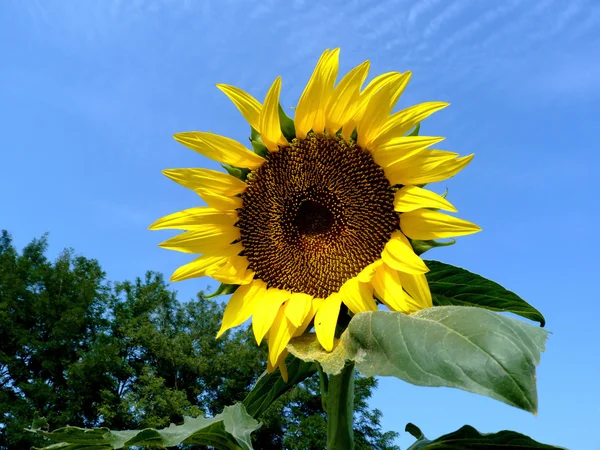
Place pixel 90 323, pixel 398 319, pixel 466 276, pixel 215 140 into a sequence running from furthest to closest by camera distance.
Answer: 1. pixel 90 323
2. pixel 215 140
3. pixel 466 276
4. pixel 398 319

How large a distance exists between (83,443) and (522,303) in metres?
1.44

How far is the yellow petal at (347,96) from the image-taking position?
1.91 meters

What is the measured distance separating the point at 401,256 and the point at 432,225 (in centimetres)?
14

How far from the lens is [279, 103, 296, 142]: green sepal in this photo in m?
2.00

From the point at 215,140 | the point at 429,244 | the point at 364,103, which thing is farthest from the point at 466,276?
the point at 215,140

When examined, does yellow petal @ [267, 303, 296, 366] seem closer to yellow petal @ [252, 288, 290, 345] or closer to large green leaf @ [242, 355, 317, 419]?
yellow petal @ [252, 288, 290, 345]

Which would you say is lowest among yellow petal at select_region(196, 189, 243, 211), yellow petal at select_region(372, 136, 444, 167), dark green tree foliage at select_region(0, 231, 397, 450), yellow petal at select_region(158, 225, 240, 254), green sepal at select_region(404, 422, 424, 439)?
green sepal at select_region(404, 422, 424, 439)

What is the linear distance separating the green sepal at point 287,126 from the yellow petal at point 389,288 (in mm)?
540

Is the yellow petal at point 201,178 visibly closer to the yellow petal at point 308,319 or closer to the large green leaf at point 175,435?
the yellow petal at point 308,319

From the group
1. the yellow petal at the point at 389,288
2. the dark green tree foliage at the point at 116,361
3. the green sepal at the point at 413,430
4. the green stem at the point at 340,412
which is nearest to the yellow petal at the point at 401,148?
the yellow petal at the point at 389,288

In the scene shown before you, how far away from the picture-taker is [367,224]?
6.48 ft

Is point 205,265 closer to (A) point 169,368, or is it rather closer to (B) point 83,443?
(B) point 83,443

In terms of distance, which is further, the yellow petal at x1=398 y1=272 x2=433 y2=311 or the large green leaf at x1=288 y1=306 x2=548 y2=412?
the yellow petal at x1=398 y1=272 x2=433 y2=311

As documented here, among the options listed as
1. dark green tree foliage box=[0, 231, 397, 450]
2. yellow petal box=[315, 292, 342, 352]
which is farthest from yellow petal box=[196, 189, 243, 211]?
dark green tree foliage box=[0, 231, 397, 450]
